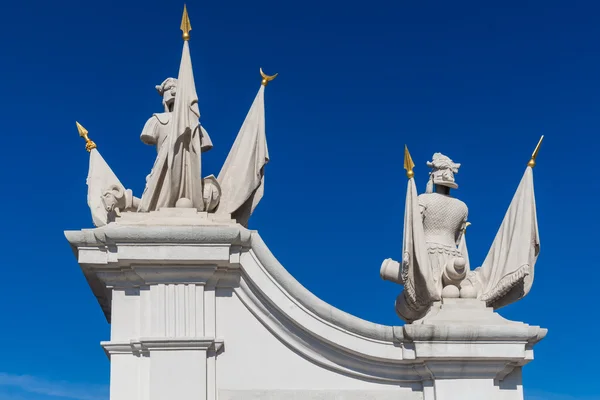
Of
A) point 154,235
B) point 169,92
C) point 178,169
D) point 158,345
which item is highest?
point 169,92

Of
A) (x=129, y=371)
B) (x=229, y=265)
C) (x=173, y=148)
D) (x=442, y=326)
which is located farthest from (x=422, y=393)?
(x=173, y=148)

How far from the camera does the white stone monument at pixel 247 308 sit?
34.8ft

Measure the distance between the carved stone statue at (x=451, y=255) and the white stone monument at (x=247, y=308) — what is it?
19 millimetres

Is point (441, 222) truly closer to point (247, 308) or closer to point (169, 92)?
point (247, 308)

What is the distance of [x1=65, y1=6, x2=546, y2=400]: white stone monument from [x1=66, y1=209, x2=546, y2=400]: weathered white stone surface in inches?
0.5

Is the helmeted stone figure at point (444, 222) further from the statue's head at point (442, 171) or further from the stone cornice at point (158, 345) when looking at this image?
the stone cornice at point (158, 345)

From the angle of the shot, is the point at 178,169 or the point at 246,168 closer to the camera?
the point at 178,169

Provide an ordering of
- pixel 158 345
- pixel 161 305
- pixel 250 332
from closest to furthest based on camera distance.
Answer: pixel 158 345
pixel 161 305
pixel 250 332

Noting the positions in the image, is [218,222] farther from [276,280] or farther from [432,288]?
[432,288]

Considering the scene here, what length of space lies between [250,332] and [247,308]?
0.29 metres

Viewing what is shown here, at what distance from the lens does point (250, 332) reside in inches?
432

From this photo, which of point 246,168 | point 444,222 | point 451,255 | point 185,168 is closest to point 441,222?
point 444,222

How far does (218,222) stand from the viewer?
11102 mm

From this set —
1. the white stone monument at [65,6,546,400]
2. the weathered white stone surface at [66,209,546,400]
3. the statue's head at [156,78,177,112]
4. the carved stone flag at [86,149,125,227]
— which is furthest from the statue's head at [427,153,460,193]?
the carved stone flag at [86,149,125,227]
